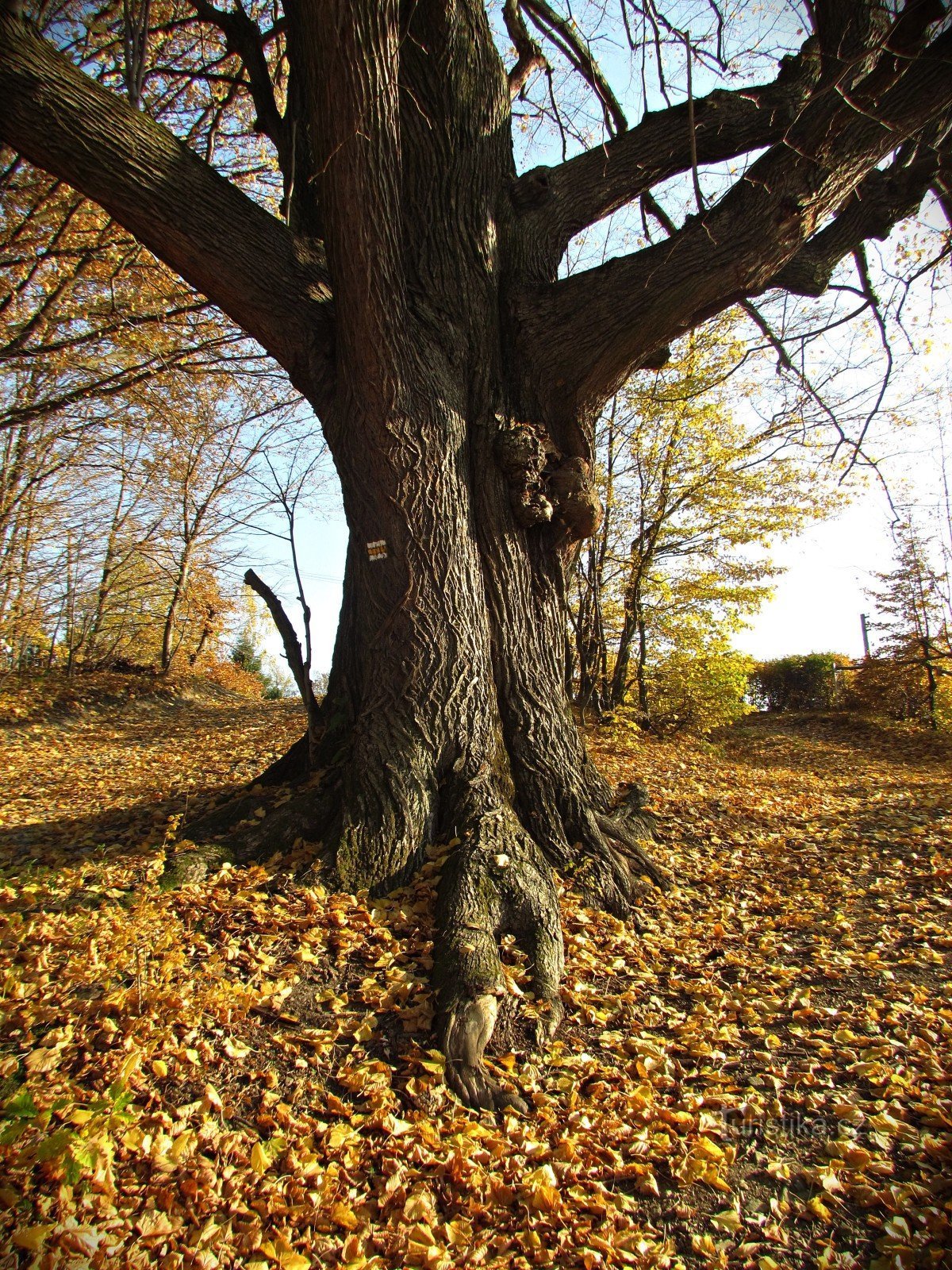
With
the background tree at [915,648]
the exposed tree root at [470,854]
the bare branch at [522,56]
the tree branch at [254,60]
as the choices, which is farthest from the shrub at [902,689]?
the tree branch at [254,60]

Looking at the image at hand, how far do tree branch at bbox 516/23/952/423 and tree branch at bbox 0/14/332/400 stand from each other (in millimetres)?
1401

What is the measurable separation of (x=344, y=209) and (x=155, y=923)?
3678 millimetres


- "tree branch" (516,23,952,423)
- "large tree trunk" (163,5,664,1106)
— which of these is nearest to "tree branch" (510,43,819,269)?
"large tree trunk" (163,5,664,1106)

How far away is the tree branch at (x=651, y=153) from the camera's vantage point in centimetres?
420

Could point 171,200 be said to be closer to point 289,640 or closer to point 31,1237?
point 289,640

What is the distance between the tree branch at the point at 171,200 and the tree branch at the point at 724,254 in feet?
4.60

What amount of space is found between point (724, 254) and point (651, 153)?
109 centimetres

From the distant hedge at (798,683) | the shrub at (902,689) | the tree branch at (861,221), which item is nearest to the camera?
the tree branch at (861,221)

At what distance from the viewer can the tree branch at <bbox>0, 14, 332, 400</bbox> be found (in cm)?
307

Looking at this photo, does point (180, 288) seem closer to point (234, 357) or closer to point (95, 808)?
point (234, 357)

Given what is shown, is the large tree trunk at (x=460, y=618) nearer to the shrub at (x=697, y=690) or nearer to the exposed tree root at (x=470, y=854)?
the exposed tree root at (x=470, y=854)

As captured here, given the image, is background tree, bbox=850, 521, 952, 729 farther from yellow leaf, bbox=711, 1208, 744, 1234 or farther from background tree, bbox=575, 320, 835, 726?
yellow leaf, bbox=711, 1208, 744, 1234

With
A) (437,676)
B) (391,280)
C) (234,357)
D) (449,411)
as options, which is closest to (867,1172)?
(437,676)

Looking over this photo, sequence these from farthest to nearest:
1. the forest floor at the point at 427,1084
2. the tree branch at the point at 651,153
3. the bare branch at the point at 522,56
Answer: the bare branch at the point at 522,56, the tree branch at the point at 651,153, the forest floor at the point at 427,1084
